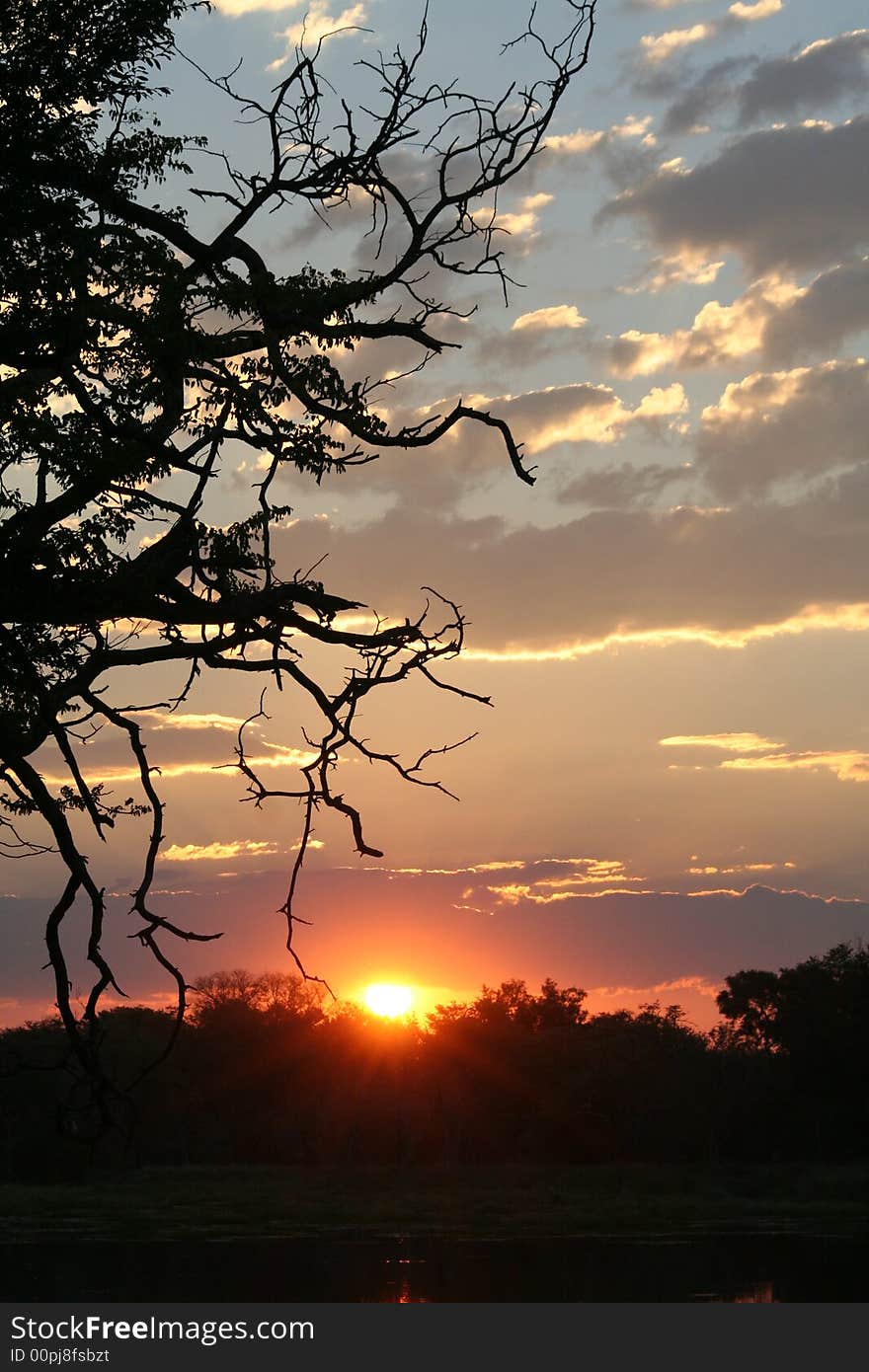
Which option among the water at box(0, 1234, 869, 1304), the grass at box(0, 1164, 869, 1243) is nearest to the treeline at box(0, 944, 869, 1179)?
the grass at box(0, 1164, 869, 1243)

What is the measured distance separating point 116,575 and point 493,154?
10.8ft

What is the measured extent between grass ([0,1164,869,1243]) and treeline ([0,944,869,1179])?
2141mm

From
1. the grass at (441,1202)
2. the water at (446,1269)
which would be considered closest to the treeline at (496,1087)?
the grass at (441,1202)

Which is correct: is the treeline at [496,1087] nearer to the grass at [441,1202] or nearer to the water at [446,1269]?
the grass at [441,1202]

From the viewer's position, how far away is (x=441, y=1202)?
179 ft

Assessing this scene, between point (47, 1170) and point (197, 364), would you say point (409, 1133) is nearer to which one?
point (47, 1170)

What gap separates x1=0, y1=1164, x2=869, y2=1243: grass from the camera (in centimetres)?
4909

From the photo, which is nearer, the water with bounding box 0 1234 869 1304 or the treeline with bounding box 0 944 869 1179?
the water with bounding box 0 1234 869 1304

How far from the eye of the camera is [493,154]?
872 centimetres

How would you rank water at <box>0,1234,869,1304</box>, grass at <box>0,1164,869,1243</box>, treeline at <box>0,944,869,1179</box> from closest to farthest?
water at <box>0,1234,869,1304</box> → grass at <box>0,1164,869,1243</box> → treeline at <box>0,944,869,1179</box>

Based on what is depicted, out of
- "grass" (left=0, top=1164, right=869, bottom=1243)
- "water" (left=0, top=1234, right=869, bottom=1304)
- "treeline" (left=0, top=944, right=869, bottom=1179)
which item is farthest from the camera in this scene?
"treeline" (left=0, top=944, right=869, bottom=1179)

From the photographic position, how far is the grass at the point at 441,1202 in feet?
161

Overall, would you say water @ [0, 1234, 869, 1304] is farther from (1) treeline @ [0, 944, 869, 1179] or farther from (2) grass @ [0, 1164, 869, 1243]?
(1) treeline @ [0, 944, 869, 1179]

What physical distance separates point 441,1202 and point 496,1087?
8.21 metres
